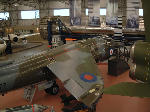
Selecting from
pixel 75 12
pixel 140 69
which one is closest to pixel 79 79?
pixel 140 69

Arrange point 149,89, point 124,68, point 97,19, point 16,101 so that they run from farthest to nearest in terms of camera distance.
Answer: point 97,19 → point 124,68 → point 16,101 → point 149,89

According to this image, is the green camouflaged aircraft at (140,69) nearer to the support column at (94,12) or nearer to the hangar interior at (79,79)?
the hangar interior at (79,79)

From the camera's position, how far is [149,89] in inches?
102

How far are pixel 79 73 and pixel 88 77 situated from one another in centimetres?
36

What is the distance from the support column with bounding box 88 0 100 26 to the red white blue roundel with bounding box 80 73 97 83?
32.5ft

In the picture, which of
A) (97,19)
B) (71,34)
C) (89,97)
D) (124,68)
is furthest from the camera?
(97,19)

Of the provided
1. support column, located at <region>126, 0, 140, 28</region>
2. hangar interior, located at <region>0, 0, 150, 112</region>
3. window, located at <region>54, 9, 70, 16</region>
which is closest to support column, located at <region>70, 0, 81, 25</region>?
support column, located at <region>126, 0, 140, 28</region>

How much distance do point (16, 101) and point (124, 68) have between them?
19.0 ft

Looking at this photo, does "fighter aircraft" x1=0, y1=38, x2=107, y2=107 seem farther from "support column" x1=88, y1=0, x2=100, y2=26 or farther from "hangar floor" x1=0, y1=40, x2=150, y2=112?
"support column" x1=88, y1=0, x2=100, y2=26

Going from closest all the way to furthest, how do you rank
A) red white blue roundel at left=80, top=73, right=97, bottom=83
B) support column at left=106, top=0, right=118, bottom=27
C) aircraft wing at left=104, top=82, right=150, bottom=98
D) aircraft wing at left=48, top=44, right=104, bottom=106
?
aircraft wing at left=104, top=82, right=150, bottom=98 → aircraft wing at left=48, top=44, right=104, bottom=106 → red white blue roundel at left=80, top=73, right=97, bottom=83 → support column at left=106, top=0, right=118, bottom=27

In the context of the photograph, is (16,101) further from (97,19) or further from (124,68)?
(97,19)

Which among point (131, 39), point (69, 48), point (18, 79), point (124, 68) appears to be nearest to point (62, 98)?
point (18, 79)

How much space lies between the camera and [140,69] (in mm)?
2844

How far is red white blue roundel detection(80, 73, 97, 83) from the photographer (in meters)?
5.18
